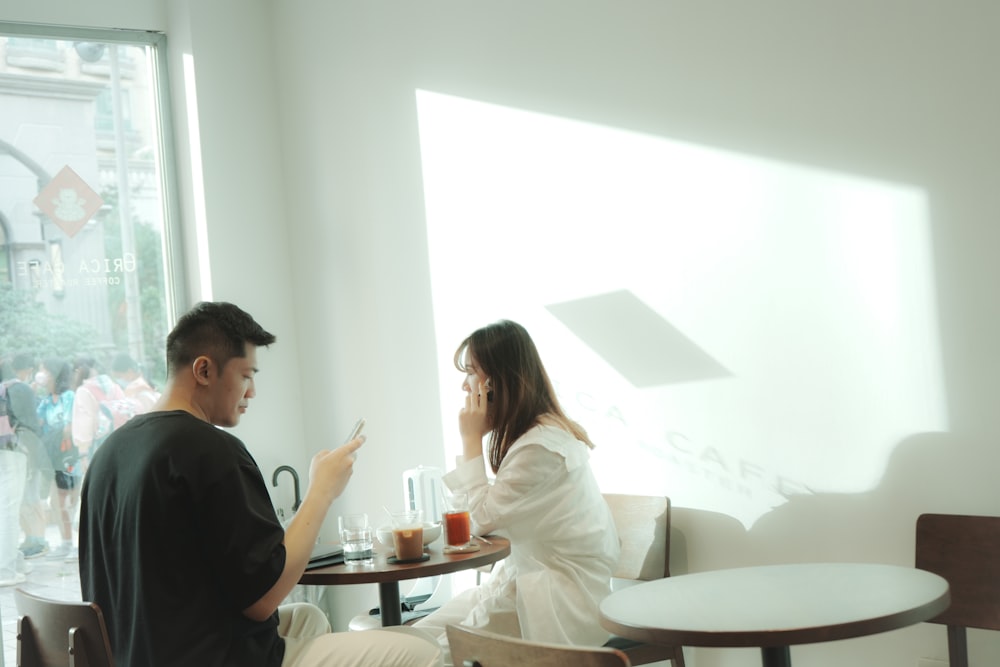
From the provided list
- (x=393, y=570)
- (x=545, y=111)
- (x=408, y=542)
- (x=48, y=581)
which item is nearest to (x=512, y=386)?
(x=408, y=542)

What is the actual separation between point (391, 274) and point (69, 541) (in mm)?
1855

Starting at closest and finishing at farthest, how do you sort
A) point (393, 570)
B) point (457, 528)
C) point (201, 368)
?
point (201, 368) < point (393, 570) < point (457, 528)

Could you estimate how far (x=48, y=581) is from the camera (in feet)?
14.5

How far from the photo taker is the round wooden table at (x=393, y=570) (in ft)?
8.25

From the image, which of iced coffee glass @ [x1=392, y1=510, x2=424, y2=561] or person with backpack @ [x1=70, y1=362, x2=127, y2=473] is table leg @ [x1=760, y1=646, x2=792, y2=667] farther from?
person with backpack @ [x1=70, y1=362, x2=127, y2=473]

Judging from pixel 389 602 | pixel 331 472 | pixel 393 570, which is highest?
pixel 331 472

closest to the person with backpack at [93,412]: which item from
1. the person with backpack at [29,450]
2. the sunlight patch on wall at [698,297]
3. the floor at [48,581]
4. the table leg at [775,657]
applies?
the person with backpack at [29,450]

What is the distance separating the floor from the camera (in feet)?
14.1

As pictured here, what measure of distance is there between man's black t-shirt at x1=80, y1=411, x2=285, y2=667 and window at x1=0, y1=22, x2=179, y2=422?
8.90ft

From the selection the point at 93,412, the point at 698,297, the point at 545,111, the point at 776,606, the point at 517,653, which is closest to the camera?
the point at 517,653

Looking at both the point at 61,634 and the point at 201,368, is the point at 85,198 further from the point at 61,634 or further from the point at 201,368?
the point at 61,634

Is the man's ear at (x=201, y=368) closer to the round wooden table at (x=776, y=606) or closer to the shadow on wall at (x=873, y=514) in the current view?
the round wooden table at (x=776, y=606)

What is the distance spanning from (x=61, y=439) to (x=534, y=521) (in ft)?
8.71

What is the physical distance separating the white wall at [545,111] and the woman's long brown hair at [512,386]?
1.94 ft
